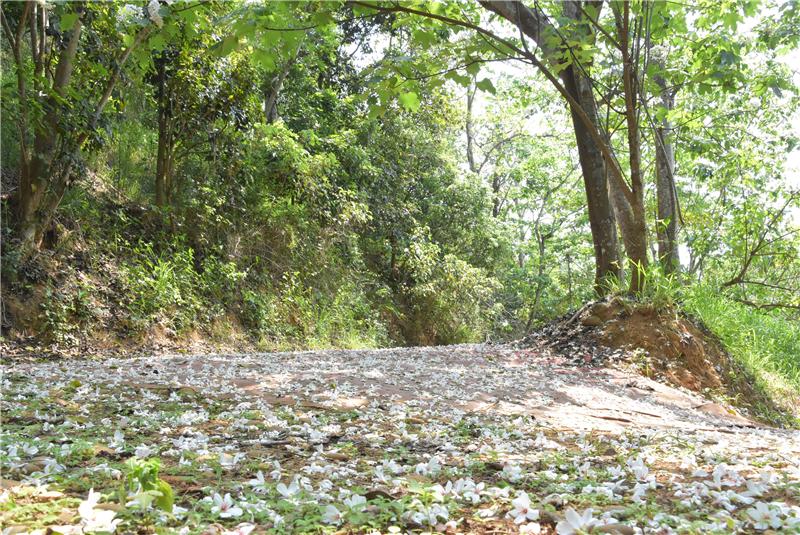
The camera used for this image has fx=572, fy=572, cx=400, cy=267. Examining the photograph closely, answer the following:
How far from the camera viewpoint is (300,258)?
10.3 m

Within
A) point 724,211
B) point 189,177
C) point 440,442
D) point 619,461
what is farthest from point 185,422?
point 724,211

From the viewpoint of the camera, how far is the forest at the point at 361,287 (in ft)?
5.95

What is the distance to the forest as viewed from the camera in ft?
5.95

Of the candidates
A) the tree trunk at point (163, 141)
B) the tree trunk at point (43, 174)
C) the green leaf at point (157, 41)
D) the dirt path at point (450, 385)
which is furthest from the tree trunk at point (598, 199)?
the tree trunk at point (43, 174)

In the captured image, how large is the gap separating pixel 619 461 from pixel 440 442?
0.77 m

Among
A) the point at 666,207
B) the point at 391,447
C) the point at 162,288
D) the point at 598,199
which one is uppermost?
the point at 666,207

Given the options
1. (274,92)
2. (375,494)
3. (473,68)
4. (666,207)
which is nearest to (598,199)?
(666,207)

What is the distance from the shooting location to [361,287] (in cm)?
1191

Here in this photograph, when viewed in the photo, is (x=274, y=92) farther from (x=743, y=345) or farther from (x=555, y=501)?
(x=555, y=501)

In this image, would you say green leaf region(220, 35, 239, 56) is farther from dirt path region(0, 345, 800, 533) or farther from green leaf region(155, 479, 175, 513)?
green leaf region(155, 479, 175, 513)

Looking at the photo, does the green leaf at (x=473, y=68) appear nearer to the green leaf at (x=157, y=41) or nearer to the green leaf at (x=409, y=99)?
the green leaf at (x=409, y=99)

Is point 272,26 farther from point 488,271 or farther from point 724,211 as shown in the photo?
point 488,271

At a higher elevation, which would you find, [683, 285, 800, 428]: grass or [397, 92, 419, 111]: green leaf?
[397, 92, 419, 111]: green leaf

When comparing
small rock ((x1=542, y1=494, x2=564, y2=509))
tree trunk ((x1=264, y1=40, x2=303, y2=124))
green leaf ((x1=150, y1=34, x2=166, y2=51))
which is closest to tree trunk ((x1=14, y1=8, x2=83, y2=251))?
green leaf ((x1=150, y1=34, x2=166, y2=51))
